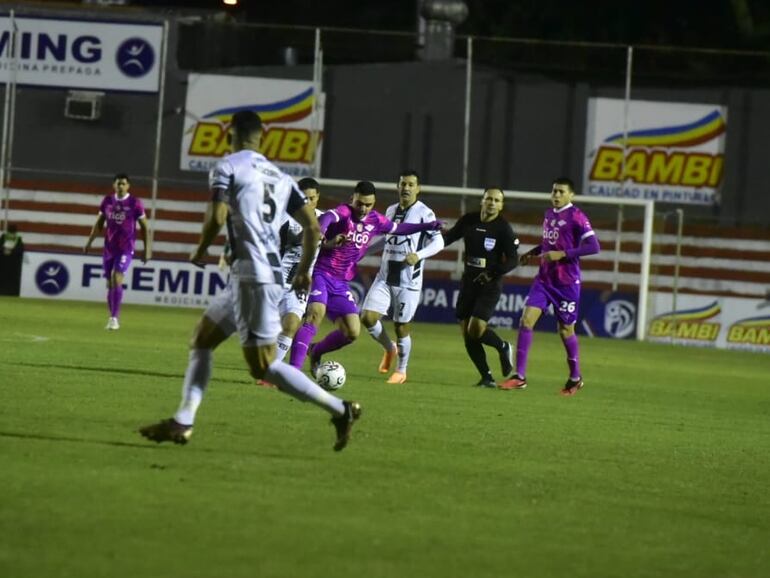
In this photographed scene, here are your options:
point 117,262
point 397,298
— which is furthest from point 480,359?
point 117,262

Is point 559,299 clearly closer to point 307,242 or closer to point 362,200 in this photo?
point 362,200

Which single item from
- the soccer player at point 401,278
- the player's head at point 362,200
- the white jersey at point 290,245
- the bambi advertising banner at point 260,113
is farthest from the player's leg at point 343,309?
the bambi advertising banner at point 260,113

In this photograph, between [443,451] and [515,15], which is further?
[515,15]

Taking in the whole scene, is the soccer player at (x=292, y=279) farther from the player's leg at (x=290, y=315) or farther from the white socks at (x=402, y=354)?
the white socks at (x=402, y=354)

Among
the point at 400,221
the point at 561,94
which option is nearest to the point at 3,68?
the point at 561,94

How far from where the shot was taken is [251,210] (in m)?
9.94

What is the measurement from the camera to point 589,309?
102 ft

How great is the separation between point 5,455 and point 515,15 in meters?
33.4

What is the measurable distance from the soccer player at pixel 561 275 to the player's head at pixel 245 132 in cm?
755

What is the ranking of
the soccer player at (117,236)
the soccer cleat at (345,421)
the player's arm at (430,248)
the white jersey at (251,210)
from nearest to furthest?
the white jersey at (251,210) → the soccer cleat at (345,421) → the player's arm at (430,248) → the soccer player at (117,236)

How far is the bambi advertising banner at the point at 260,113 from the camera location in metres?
34.7

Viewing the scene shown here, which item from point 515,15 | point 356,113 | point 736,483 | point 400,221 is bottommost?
point 736,483

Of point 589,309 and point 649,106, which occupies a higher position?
point 649,106

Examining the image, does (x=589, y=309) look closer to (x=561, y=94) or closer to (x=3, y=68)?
(x=561, y=94)
